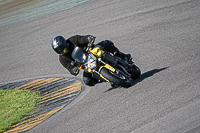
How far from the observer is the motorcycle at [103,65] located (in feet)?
26.3

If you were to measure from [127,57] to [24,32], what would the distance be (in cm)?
954

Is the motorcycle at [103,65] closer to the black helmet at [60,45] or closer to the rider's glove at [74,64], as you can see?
the rider's glove at [74,64]

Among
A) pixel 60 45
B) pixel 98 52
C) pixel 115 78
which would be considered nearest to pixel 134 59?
pixel 98 52

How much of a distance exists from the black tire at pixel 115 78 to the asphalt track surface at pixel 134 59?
0.17m

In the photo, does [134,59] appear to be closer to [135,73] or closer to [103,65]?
[135,73]

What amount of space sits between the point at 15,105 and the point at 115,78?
3.72m

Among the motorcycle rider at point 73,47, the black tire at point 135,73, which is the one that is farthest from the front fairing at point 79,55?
the black tire at point 135,73

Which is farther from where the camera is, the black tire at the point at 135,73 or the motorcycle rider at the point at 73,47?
the black tire at the point at 135,73

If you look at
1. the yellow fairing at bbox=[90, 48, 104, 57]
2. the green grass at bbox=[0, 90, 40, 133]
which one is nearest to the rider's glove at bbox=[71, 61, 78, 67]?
the yellow fairing at bbox=[90, 48, 104, 57]

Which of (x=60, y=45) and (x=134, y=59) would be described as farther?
(x=134, y=59)

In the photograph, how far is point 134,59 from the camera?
32.7 feet

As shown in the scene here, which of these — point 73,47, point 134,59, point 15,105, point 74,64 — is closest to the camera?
point 74,64

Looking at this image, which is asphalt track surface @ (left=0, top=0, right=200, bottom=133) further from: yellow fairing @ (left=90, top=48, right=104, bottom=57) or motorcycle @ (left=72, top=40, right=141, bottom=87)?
Answer: yellow fairing @ (left=90, top=48, right=104, bottom=57)

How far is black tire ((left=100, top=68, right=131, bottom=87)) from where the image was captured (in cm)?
793
